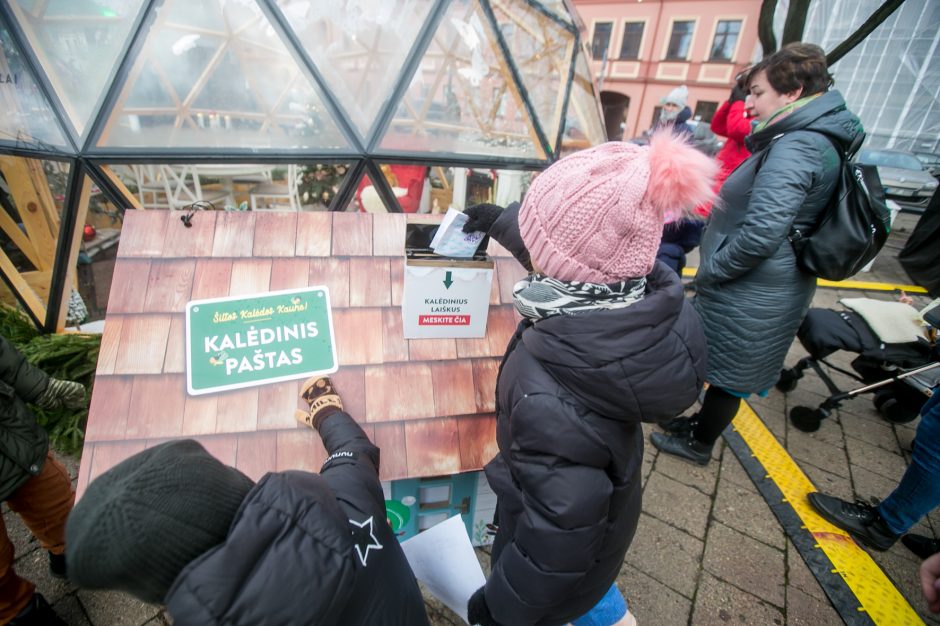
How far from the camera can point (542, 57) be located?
2.54 m

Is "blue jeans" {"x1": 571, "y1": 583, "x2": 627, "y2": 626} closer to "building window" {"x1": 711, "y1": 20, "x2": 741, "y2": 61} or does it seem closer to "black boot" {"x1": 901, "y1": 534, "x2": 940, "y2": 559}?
"black boot" {"x1": 901, "y1": 534, "x2": 940, "y2": 559}

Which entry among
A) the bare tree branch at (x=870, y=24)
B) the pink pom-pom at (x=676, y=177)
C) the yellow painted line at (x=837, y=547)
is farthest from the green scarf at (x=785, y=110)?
the bare tree branch at (x=870, y=24)

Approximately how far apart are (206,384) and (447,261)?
1049 mm

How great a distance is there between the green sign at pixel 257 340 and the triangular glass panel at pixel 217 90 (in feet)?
2.72

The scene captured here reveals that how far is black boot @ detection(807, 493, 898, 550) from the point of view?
234 centimetres

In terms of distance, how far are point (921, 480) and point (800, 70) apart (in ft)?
6.78

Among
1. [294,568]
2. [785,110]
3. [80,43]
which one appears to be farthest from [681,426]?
[80,43]

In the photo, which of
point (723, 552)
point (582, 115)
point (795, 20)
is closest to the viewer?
point (723, 552)

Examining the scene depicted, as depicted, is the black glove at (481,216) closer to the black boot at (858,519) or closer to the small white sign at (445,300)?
the small white sign at (445,300)

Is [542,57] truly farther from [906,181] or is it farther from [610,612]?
[906,181]

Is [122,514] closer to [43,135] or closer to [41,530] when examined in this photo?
[41,530]

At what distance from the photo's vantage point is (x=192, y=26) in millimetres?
1980

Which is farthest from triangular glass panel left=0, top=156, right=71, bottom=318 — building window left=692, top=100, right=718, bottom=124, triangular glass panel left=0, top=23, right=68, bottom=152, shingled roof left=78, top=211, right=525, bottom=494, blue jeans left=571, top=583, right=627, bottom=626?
building window left=692, top=100, right=718, bottom=124

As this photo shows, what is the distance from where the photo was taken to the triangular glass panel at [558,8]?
8.27 feet
